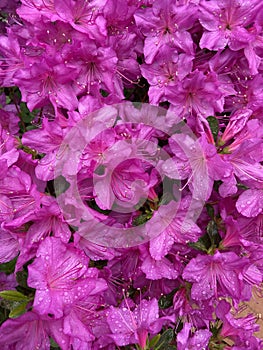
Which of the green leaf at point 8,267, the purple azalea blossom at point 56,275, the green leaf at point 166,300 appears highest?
the purple azalea blossom at point 56,275

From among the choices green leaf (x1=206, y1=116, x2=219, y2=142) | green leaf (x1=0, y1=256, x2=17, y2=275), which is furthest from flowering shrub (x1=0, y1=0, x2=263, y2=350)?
green leaf (x1=0, y1=256, x2=17, y2=275)

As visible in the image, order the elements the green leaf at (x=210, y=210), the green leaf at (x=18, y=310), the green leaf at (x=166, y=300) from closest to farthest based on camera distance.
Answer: the green leaf at (x=18, y=310), the green leaf at (x=210, y=210), the green leaf at (x=166, y=300)

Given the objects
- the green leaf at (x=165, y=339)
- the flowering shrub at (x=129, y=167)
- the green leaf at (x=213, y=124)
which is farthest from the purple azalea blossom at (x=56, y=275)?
the green leaf at (x=213, y=124)

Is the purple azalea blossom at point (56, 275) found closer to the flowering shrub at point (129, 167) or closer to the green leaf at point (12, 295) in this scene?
the flowering shrub at point (129, 167)

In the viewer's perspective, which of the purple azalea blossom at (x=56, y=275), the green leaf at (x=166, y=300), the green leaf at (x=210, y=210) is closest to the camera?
the purple azalea blossom at (x=56, y=275)

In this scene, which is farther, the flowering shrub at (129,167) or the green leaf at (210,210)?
the green leaf at (210,210)

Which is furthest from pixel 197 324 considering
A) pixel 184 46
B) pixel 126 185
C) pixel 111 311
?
pixel 184 46

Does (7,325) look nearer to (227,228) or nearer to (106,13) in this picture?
(227,228)

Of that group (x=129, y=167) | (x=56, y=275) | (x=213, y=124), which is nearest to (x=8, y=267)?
(x=56, y=275)

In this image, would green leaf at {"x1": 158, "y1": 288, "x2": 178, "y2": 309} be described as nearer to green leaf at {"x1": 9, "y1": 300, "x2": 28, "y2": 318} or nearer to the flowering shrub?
the flowering shrub
